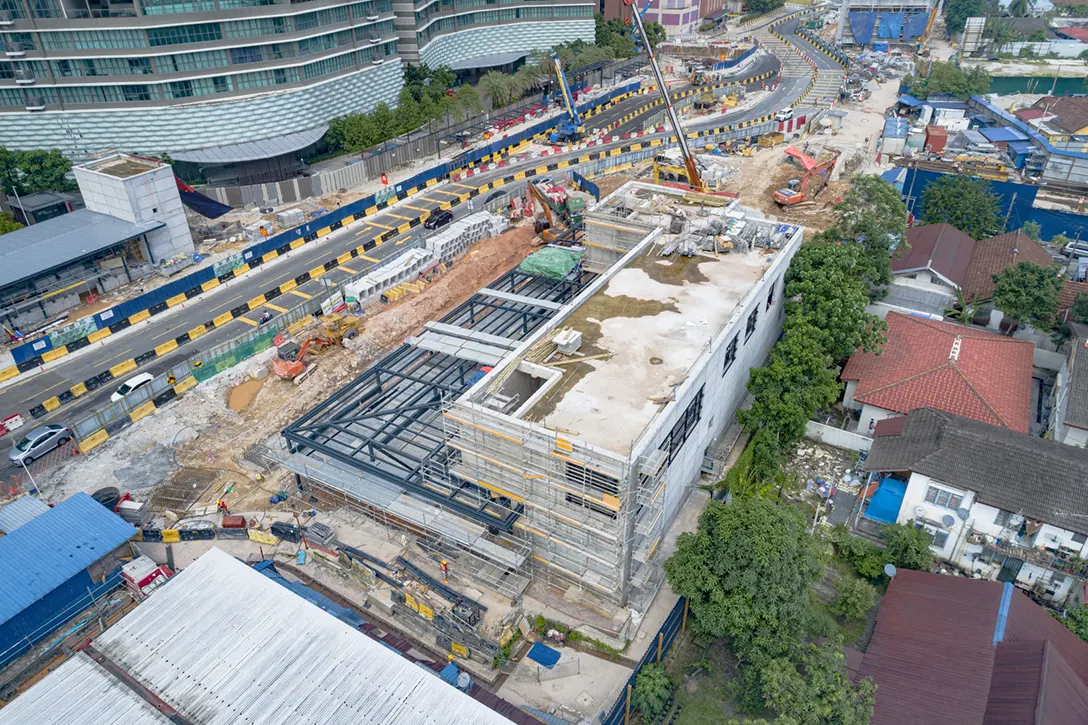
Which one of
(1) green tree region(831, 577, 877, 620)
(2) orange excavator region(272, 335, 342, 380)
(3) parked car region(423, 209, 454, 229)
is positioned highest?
(3) parked car region(423, 209, 454, 229)

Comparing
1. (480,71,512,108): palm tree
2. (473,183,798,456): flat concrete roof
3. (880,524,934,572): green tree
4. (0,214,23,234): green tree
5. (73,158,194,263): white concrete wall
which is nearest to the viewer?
(473,183,798,456): flat concrete roof

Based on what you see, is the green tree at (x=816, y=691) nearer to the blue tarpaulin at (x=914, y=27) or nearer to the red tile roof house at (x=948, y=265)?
the red tile roof house at (x=948, y=265)

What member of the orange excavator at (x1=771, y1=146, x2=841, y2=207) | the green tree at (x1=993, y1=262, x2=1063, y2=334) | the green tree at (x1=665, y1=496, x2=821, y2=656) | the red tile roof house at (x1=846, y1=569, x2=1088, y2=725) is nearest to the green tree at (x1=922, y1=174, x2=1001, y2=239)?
the green tree at (x1=993, y1=262, x2=1063, y2=334)

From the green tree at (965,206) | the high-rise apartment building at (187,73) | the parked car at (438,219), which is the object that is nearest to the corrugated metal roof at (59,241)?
the high-rise apartment building at (187,73)

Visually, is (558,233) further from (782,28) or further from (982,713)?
(782,28)

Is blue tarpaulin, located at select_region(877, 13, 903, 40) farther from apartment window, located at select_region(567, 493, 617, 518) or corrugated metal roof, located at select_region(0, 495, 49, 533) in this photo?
corrugated metal roof, located at select_region(0, 495, 49, 533)

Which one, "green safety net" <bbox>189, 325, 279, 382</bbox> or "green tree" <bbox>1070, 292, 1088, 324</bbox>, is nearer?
"green tree" <bbox>1070, 292, 1088, 324</bbox>

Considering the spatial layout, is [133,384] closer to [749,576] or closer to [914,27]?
[749,576]
